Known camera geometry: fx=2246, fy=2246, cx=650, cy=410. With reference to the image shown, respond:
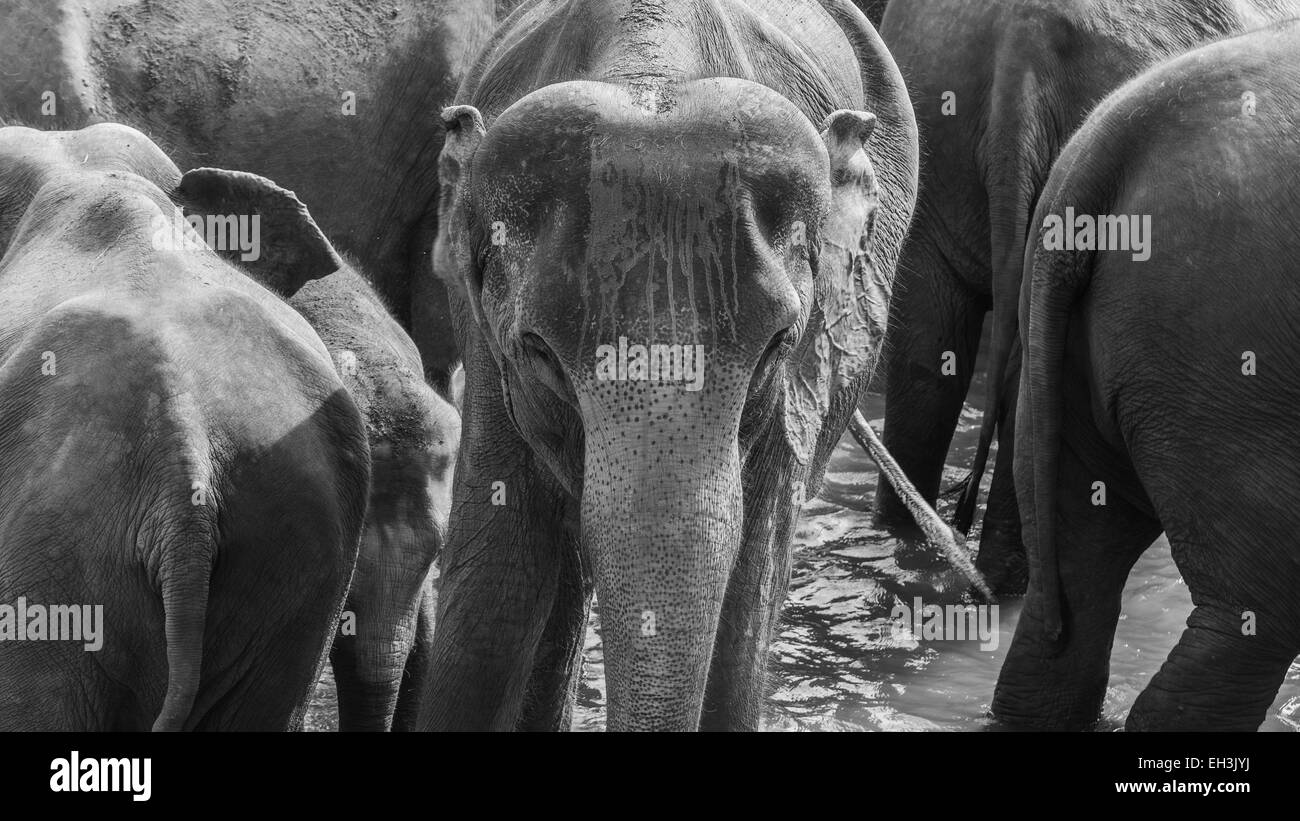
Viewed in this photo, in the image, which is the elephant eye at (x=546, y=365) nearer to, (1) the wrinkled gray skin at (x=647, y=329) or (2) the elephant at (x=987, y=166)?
(1) the wrinkled gray skin at (x=647, y=329)

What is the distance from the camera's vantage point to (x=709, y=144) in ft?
13.2

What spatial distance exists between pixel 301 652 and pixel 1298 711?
10.5 ft

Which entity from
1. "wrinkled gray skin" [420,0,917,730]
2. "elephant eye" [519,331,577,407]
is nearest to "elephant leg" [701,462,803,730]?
"wrinkled gray skin" [420,0,917,730]

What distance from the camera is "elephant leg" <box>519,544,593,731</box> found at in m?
5.09

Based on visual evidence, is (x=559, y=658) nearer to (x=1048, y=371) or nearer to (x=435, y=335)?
(x=1048, y=371)

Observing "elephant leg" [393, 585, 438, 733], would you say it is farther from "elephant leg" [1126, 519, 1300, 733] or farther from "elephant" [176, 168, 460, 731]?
"elephant leg" [1126, 519, 1300, 733]

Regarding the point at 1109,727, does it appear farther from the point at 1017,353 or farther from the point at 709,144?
the point at 709,144

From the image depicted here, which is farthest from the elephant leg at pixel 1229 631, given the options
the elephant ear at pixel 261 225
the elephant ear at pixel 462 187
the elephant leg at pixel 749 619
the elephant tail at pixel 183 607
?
the elephant tail at pixel 183 607

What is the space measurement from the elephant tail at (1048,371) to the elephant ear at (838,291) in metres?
0.80

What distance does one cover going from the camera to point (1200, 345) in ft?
17.4

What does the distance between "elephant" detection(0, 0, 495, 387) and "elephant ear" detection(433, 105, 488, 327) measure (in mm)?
2793

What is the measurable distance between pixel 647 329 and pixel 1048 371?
82.7 inches

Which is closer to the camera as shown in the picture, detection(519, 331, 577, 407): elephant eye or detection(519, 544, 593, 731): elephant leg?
detection(519, 331, 577, 407): elephant eye
